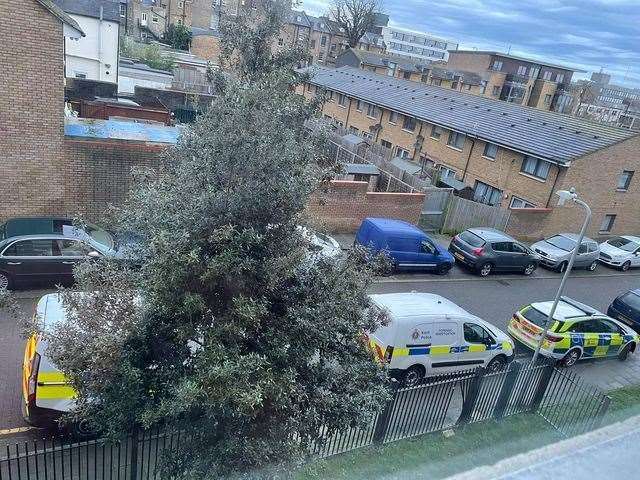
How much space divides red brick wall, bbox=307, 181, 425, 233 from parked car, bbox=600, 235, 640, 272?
921 centimetres

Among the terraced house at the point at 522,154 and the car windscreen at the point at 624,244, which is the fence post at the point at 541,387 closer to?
the terraced house at the point at 522,154

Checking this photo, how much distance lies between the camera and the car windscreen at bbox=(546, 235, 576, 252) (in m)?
19.2

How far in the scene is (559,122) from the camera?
79.8 ft

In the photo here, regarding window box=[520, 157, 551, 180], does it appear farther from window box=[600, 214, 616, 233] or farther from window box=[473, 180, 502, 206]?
window box=[600, 214, 616, 233]

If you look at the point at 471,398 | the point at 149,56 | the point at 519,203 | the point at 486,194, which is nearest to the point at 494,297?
the point at 471,398

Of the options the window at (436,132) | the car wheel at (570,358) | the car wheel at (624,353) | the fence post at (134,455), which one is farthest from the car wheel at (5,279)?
the window at (436,132)

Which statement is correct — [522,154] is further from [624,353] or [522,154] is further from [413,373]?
[413,373]

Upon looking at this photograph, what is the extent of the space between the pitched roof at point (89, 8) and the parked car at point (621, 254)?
30.7 m

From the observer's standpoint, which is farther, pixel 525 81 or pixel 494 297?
pixel 525 81

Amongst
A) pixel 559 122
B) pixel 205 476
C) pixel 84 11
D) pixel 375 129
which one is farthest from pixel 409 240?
pixel 84 11

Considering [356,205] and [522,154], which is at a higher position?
[522,154]

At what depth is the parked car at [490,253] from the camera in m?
16.5

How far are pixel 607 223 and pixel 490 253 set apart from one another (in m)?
12.6

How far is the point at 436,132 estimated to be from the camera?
27.4 m
